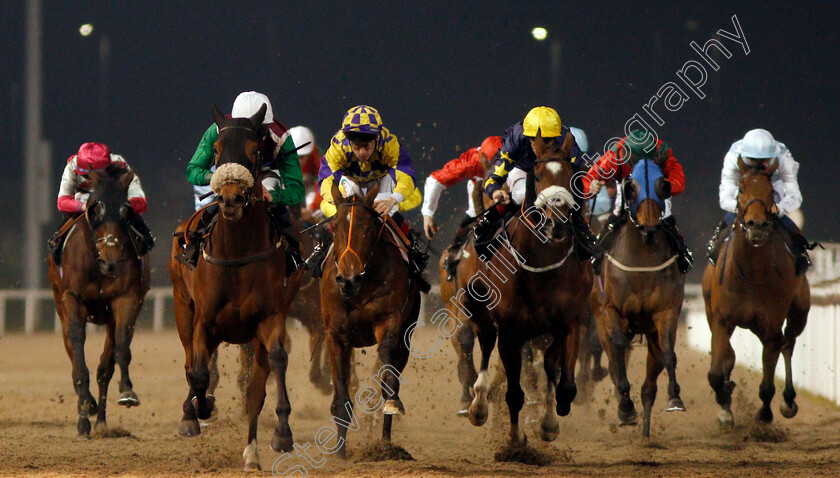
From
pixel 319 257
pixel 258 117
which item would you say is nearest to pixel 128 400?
pixel 319 257

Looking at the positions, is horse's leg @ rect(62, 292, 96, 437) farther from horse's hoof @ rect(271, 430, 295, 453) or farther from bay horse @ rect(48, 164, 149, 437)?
horse's hoof @ rect(271, 430, 295, 453)

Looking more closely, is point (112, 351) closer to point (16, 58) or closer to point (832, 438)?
point (832, 438)

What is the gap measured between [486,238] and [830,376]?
471 centimetres

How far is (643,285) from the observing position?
8.01 meters

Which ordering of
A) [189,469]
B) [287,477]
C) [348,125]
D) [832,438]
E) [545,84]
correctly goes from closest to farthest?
1. [287,477]
2. [189,469]
3. [348,125]
4. [832,438]
5. [545,84]

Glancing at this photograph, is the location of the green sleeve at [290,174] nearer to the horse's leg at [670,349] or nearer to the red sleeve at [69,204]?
the red sleeve at [69,204]

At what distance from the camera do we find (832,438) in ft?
26.1

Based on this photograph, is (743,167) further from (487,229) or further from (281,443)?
(281,443)

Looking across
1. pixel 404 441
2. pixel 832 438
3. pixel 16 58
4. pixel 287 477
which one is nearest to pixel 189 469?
pixel 287 477

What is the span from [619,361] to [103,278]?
151 inches

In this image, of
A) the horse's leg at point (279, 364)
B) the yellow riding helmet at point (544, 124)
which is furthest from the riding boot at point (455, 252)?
the horse's leg at point (279, 364)

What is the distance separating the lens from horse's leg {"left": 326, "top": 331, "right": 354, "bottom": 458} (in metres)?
6.48

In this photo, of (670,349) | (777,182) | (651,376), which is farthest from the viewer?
(777,182)

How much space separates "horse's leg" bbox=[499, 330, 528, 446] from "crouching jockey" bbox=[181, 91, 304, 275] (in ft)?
4.36
